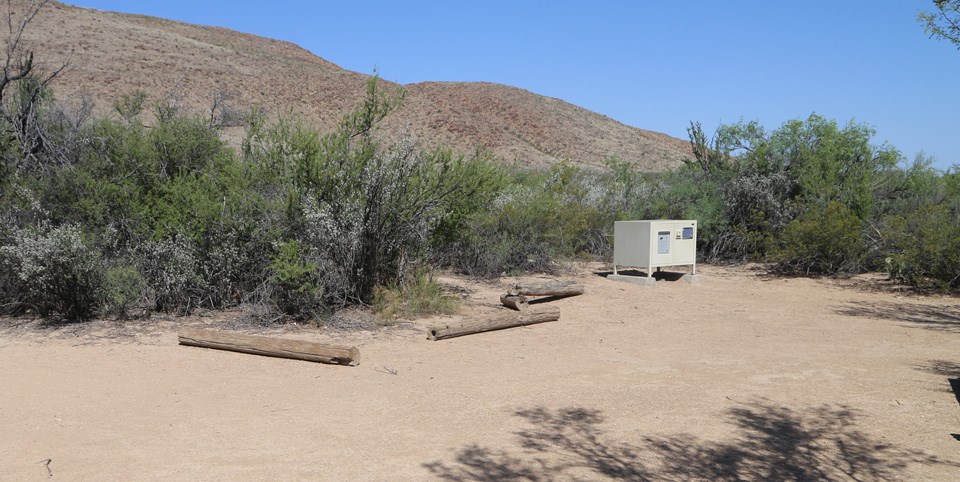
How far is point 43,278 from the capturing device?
10.5 m

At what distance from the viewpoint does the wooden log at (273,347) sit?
8.70m

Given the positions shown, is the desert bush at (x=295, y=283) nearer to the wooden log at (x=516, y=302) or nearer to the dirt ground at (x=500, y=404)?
the dirt ground at (x=500, y=404)

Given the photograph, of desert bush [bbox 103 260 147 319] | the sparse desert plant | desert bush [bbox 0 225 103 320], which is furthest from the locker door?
desert bush [bbox 0 225 103 320]

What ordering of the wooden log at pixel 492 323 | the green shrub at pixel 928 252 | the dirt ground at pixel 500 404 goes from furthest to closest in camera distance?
the green shrub at pixel 928 252, the wooden log at pixel 492 323, the dirt ground at pixel 500 404

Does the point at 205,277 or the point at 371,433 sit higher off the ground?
the point at 205,277

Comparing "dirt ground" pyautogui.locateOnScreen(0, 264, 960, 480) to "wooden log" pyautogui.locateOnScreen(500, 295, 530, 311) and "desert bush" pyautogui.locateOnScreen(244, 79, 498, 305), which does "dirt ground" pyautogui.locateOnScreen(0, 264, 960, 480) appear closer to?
"wooden log" pyautogui.locateOnScreen(500, 295, 530, 311)

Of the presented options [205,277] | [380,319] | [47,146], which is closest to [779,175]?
[380,319]

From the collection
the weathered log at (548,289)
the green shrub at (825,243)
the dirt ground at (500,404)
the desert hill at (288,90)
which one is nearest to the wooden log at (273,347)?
the dirt ground at (500,404)

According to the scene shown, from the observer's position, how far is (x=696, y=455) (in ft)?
19.3

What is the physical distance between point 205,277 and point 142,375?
362 cm

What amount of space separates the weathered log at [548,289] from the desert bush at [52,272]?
614 centimetres

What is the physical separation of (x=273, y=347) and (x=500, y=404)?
3.11 m

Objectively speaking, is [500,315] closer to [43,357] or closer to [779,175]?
[43,357]

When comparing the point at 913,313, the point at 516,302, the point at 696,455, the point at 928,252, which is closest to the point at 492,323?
the point at 516,302
